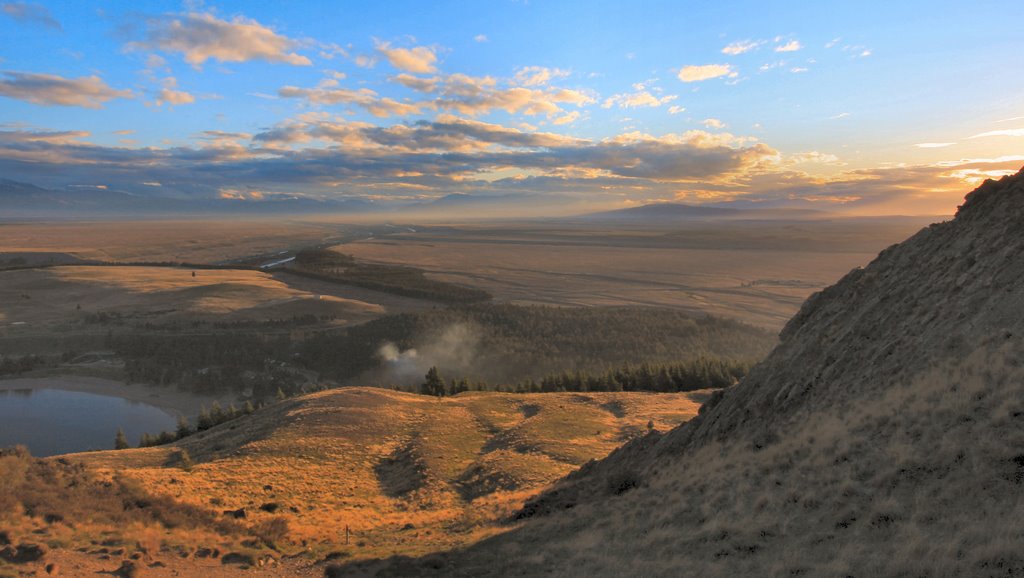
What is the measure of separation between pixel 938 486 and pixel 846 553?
2.69 m

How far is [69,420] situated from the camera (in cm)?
5875

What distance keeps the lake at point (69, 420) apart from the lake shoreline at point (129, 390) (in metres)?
1.03

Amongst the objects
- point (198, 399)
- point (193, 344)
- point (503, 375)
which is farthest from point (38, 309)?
point (503, 375)

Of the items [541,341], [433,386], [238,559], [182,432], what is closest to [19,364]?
[182,432]

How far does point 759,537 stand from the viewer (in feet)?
39.1

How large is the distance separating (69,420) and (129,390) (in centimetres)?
1043

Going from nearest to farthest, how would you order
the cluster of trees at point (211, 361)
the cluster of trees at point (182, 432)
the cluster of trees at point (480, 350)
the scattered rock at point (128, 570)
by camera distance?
the scattered rock at point (128, 570) → the cluster of trees at point (182, 432) → the cluster of trees at point (211, 361) → the cluster of trees at point (480, 350)

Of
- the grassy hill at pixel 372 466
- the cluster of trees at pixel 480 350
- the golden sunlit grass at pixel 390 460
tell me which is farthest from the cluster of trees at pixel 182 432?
the cluster of trees at pixel 480 350

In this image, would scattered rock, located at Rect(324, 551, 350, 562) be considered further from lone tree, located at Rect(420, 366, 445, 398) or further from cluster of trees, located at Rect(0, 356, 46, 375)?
cluster of trees, located at Rect(0, 356, 46, 375)

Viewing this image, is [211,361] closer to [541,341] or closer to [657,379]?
[541,341]

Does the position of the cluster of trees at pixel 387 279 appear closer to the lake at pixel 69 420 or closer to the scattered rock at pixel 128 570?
the lake at pixel 69 420

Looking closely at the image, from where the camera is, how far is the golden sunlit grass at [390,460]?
844 inches

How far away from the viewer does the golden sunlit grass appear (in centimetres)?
2144

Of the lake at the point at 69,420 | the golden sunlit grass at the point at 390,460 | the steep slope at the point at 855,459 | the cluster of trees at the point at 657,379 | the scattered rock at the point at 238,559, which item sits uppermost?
the steep slope at the point at 855,459
